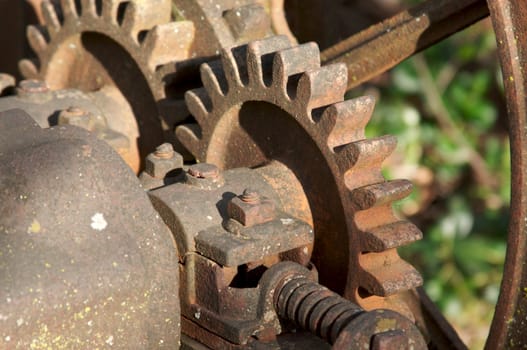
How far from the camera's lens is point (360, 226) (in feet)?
9.29

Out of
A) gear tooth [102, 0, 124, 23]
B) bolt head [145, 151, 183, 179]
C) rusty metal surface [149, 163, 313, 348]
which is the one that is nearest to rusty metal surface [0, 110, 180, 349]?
rusty metal surface [149, 163, 313, 348]

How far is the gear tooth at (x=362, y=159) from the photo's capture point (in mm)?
2805

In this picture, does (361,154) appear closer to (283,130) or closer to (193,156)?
(283,130)

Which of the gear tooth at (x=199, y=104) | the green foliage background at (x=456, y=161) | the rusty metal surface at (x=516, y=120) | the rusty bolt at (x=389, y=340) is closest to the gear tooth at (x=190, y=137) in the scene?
the gear tooth at (x=199, y=104)

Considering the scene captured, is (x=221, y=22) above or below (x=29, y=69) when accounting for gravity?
above

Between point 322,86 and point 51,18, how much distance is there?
124cm

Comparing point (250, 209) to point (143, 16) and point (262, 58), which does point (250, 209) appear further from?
point (143, 16)

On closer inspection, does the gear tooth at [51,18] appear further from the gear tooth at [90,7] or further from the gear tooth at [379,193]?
the gear tooth at [379,193]

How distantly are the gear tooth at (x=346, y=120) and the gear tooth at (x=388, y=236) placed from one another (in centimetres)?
22

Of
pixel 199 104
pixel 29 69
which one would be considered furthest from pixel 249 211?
pixel 29 69

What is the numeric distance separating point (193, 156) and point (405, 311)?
81 cm

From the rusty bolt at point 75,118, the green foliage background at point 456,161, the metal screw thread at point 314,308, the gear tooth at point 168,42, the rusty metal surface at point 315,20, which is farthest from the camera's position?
the green foliage background at point 456,161

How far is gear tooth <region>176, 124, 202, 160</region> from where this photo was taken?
3.28 meters

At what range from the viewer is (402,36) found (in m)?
3.20
